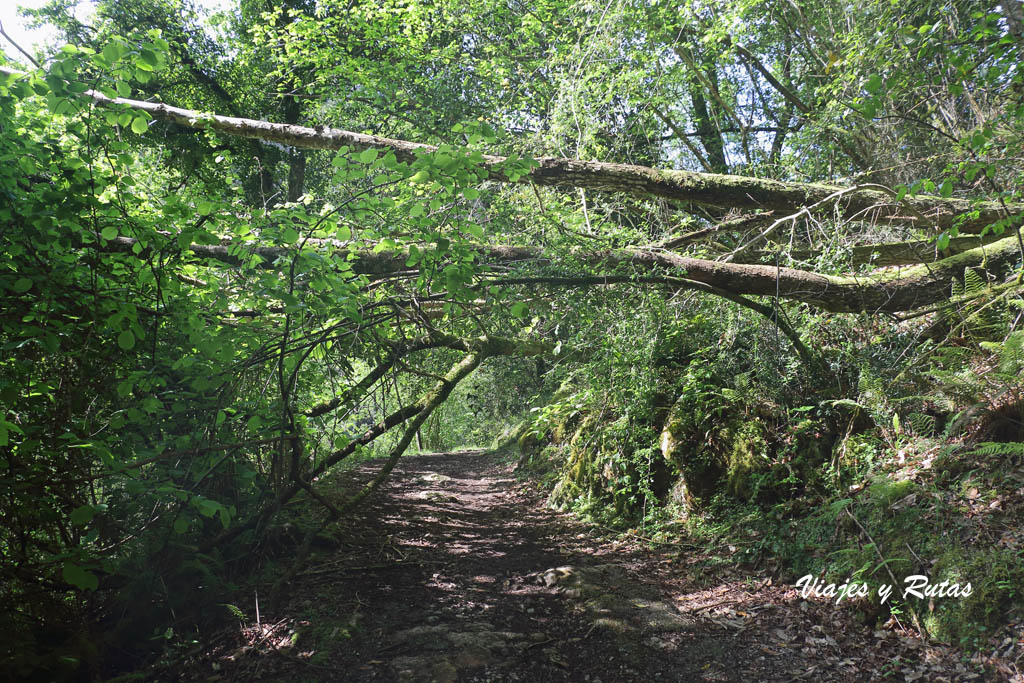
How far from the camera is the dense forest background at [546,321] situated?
3.46m

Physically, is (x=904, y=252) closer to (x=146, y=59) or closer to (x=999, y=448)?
(x=999, y=448)

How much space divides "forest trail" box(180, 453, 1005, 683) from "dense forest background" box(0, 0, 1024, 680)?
0.42m

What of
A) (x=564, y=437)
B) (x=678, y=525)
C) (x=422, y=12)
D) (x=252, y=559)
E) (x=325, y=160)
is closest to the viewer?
(x=252, y=559)

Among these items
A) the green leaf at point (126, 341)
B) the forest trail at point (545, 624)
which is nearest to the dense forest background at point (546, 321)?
the green leaf at point (126, 341)

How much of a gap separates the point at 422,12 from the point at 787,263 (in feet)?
30.4

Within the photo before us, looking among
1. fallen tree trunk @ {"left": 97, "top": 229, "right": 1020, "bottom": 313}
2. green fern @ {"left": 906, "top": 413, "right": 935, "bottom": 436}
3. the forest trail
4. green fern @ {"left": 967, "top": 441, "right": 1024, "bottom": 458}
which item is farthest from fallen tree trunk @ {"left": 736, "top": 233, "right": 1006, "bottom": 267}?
the forest trail

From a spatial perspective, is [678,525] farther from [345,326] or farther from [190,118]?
[190,118]

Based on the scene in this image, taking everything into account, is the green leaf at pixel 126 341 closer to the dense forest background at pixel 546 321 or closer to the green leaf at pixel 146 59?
the dense forest background at pixel 546 321

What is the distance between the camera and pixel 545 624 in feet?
15.4

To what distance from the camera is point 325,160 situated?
1512cm

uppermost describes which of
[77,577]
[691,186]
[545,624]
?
[691,186]

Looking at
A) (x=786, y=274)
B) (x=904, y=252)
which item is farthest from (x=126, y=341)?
(x=904, y=252)

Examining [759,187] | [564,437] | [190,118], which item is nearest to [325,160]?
[190,118]

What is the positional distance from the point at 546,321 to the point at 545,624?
3068mm
